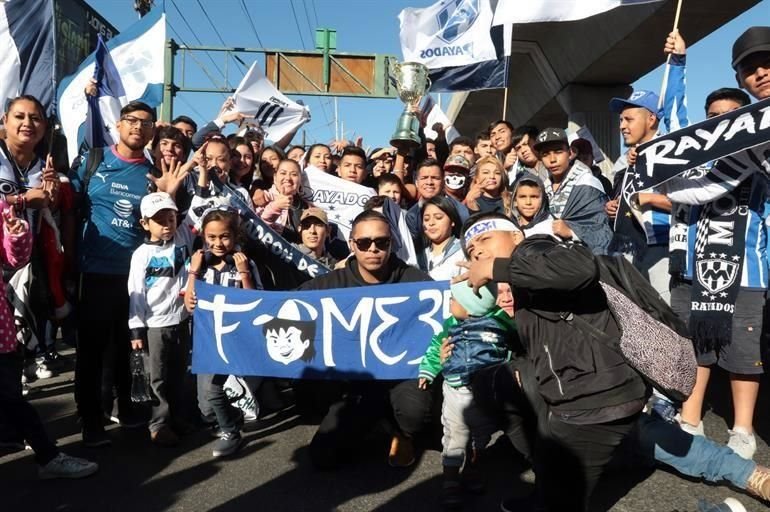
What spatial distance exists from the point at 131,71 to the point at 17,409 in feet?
12.0

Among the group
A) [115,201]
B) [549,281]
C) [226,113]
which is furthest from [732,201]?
[226,113]

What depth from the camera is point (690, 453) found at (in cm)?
307

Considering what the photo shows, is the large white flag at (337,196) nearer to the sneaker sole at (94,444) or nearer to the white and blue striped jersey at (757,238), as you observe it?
the sneaker sole at (94,444)

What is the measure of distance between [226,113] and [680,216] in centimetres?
504

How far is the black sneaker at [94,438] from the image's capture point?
3.91 metres

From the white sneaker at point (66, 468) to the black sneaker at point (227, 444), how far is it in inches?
27.4

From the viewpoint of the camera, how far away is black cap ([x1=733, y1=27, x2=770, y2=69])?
3164 mm

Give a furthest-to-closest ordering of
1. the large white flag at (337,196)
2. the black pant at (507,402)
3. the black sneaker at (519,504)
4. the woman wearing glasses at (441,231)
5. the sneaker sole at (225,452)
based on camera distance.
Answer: the large white flag at (337,196)
the woman wearing glasses at (441,231)
the sneaker sole at (225,452)
the black pant at (507,402)
the black sneaker at (519,504)

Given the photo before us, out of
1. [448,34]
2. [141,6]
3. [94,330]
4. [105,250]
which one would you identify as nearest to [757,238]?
[105,250]

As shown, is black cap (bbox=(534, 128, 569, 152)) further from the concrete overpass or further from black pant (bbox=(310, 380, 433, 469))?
the concrete overpass

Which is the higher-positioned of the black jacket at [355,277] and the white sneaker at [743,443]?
the black jacket at [355,277]

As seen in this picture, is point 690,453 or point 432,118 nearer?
point 690,453

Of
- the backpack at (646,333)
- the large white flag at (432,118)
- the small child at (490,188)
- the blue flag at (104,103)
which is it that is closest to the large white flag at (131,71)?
the blue flag at (104,103)

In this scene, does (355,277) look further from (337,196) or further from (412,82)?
(412,82)
